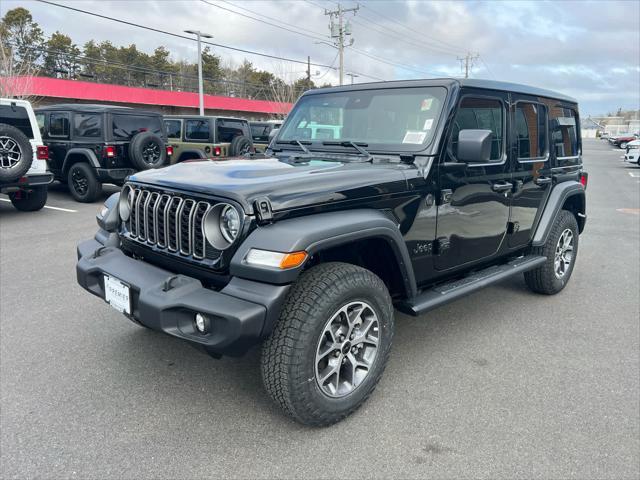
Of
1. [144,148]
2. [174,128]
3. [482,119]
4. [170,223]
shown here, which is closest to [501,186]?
[482,119]

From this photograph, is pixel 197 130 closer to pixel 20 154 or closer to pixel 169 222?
pixel 20 154

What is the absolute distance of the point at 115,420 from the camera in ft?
9.04

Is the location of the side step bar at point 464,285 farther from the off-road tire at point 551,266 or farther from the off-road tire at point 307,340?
the off-road tire at point 307,340

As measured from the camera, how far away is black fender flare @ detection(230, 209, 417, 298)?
7.71 ft

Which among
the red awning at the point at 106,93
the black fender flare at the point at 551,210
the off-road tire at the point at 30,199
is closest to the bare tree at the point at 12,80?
the red awning at the point at 106,93

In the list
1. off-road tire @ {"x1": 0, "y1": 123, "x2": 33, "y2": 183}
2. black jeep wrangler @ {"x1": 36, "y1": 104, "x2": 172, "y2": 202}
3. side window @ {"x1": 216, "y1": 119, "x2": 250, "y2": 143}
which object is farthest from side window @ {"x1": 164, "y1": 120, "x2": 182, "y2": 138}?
off-road tire @ {"x1": 0, "y1": 123, "x2": 33, "y2": 183}

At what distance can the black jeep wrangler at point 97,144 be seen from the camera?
31.9ft

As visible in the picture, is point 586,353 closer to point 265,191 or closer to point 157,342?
point 265,191

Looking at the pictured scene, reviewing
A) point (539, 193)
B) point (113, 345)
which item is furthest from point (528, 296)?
point (113, 345)

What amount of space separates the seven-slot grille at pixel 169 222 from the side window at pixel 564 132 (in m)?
3.41

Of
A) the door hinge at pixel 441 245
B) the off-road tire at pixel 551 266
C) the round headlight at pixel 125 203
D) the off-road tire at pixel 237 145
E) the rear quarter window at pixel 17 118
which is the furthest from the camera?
the off-road tire at pixel 237 145

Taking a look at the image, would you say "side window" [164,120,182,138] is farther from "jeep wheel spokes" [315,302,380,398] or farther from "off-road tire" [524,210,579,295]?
"jeep wheel spokes" [315,302,380,398]

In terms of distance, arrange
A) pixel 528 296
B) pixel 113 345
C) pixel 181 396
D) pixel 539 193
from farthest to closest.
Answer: pixel 528 296, pixel 539 193, pixel 113 345, pixel 181 396

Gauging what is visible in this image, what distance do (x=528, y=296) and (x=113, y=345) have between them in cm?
373
